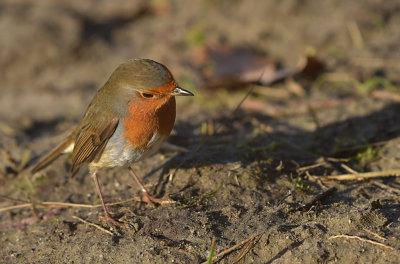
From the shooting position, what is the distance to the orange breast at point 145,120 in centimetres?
338

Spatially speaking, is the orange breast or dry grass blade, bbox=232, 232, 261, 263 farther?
the orange breast

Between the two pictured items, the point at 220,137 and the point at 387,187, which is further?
the point at 220,137

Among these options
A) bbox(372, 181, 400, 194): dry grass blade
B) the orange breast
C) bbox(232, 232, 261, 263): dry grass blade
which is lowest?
bbox(372, 181, 400, 194): dry grass blade

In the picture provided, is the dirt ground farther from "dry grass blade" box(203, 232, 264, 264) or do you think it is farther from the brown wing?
the brown wing

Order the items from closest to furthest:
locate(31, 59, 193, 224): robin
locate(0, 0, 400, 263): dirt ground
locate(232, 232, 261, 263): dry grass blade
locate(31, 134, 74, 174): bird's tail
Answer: locate(232, 232, 261, 263): dry grass blade < locate(0, 0, 400, 263): dirt ground < locate(31, 59, 193, 224): robin < locate(31, 134, 74, 174): bird's tail

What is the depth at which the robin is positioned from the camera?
3.35 metres

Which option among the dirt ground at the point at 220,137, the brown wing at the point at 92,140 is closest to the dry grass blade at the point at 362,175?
the dirt ground at the point at 220,137

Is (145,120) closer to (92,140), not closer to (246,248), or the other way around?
(92,140)

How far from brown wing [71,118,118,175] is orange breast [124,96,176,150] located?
0.50 feet

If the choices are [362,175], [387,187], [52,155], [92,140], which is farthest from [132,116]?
[387,187]

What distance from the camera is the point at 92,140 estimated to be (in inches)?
144

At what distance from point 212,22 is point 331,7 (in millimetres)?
1719

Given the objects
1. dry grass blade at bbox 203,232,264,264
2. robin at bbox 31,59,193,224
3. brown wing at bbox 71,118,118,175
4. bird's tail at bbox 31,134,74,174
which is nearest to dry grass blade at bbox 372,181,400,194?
dry grass blade at bbox 203,232,264,264

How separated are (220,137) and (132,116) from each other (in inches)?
54.4
